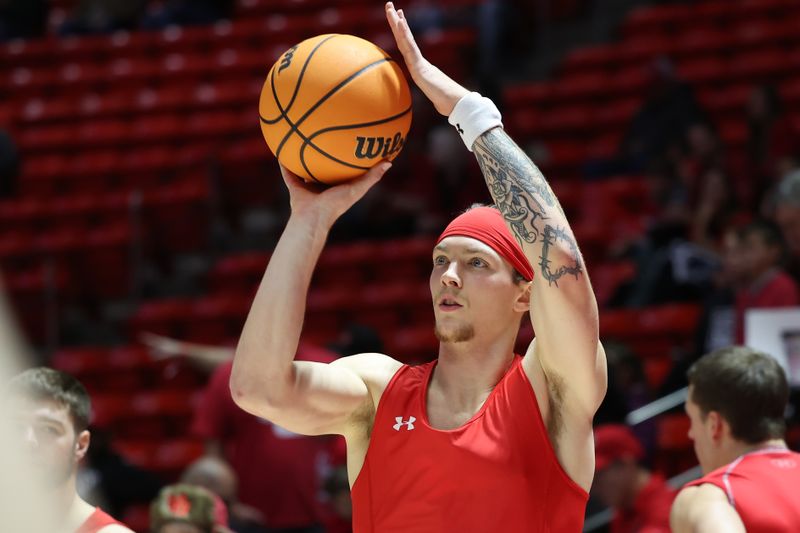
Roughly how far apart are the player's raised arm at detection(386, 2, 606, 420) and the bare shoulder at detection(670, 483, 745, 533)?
0.67 m

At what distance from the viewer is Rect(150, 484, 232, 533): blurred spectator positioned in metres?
4.89

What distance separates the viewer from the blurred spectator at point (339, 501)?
6293mm

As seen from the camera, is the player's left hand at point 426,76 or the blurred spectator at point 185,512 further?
the blurred spectator at point 185,512

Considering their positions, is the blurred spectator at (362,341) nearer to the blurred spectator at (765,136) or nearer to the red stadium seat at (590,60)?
the blurred spectator at (765,136)

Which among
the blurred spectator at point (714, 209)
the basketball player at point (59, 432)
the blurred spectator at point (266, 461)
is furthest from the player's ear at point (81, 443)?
the blurred spectator at point (714, 209)

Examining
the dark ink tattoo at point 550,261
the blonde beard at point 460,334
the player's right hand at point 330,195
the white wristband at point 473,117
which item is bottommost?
the blonde beard at point 460,334

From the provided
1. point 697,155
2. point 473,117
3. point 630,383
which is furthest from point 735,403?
point 697,155

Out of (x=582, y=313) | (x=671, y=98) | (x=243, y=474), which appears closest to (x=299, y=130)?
(x=582, y=313)

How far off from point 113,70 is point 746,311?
8.60 meters

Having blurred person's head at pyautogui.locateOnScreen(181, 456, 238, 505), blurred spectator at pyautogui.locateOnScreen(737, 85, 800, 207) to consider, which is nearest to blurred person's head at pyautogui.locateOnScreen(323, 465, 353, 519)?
blurred person's head at pyautogui.locateOnScreen(181, 456, 238, 505)

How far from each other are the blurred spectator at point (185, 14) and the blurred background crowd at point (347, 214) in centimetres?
3

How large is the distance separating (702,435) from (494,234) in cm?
112

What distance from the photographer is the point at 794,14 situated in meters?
11.1

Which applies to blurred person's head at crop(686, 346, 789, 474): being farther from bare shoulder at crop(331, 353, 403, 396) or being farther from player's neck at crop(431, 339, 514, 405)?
bare shoulder at crop(331, 353, 403, 396)
